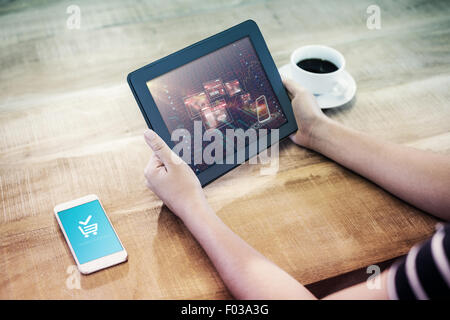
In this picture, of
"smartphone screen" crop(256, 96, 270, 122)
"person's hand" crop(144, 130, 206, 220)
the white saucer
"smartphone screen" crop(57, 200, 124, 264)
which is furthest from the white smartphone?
the white saucer

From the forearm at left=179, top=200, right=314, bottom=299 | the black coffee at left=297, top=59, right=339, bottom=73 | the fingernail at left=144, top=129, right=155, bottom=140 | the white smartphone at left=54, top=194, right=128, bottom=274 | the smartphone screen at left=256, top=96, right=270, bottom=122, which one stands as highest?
the fingernail at left=144, top=129, right=155, bottom=140

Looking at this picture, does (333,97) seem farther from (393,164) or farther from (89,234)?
(89,234)

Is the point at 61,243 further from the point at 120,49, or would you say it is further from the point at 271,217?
the point at 120,49

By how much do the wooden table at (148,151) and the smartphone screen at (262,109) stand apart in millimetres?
109

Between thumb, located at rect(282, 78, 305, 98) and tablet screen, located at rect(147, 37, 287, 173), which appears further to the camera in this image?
thumb, located at rect(282, 78, 305, 98)

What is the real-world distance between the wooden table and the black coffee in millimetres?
117

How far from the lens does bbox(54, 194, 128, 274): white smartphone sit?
72 cm

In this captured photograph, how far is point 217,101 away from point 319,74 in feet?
0.98

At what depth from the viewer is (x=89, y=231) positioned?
29.7 inches

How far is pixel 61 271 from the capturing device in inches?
28.0

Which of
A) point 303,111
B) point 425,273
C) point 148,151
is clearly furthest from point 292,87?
point 425,273

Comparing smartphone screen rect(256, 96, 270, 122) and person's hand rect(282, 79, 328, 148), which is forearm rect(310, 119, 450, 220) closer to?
person's hand rect(282, 79, 328, 148)

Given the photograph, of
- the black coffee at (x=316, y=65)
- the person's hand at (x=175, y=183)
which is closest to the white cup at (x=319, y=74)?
the black coffee at (x=316, y=65)
